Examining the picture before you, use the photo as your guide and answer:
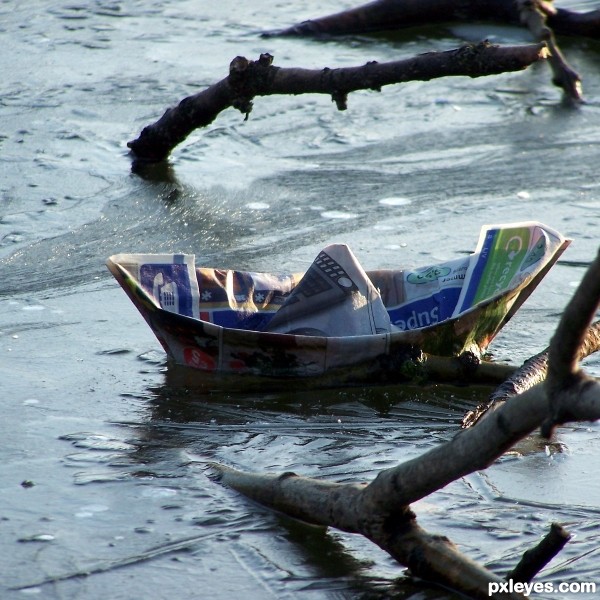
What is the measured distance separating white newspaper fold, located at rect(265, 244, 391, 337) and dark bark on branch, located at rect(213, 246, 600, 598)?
85cm

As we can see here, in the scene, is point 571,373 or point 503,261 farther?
point 503,261

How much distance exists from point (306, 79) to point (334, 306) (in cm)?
184

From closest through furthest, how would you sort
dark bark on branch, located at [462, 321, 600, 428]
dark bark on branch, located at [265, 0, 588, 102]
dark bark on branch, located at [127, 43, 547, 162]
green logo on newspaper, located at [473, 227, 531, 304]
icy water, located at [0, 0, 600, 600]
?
icy water, located at [0, 0, 600, 600] → dark bark on branch, located at [462, 321, 600, 428] → green logo on newspaper, located at [473, 227, 531, 304] → dark bark on branch, located at [127, 43, 547, 162] → dark bark on branch, located at [265, 0, 588, 102]

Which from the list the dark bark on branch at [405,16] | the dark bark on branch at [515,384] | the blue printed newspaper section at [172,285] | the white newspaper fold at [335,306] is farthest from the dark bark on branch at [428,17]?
the dark bark on branch at [515,384]

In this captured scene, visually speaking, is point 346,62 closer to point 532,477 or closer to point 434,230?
→ point 434,230

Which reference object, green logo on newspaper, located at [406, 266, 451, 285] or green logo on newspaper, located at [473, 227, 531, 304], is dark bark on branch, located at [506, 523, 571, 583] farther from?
green logo on newspaper, located at [406, 266, 451, 285]

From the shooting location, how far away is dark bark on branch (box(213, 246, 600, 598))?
2.03 meters

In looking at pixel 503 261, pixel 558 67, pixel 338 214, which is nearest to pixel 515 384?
pixel 503 261

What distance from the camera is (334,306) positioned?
385 centimetres

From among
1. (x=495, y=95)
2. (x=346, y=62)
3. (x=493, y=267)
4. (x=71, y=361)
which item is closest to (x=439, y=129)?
(x=495, y=95)

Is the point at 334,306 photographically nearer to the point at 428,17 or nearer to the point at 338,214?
the point at 338,214

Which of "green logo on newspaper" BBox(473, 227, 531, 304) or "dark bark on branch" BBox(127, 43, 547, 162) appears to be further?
"dark bark on branch" BBox(127, 43, 547, 162)

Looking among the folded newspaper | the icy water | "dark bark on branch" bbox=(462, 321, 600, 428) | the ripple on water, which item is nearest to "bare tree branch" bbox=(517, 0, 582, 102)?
the icy water

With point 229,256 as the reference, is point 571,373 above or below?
above
